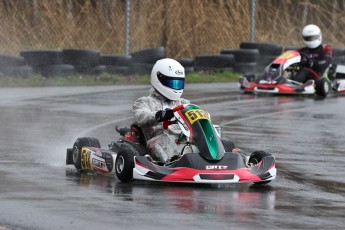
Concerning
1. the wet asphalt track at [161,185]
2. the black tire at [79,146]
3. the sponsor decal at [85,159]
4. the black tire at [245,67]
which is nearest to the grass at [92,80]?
the black tire at [245,67]

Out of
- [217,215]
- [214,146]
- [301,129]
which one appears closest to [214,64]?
[301,129]

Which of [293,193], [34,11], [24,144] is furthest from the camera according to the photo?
[34,11]

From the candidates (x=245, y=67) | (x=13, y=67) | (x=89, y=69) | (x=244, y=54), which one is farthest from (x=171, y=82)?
(x=245, y=67)

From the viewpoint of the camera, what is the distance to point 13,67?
2147 cm

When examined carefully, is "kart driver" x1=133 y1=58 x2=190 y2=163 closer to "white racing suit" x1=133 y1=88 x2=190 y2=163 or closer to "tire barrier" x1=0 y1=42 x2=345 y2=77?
"white racing suit" x1=133 y1=88 x2=190 y2=163

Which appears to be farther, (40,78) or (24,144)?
(40,78)

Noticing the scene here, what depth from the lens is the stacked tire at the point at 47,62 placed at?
21.9 meters

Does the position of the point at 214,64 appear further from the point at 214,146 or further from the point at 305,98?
the point at 214,146

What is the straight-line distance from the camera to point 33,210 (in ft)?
26.6

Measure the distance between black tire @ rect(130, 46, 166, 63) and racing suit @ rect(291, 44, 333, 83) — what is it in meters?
3.05

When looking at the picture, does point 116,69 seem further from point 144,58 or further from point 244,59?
point 244,59

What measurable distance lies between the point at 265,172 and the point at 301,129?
18.7 ft

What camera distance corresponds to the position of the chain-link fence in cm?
2392

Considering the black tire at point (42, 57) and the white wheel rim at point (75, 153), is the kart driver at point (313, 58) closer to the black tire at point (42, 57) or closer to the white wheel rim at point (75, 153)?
the black tire at point (42, 57)
